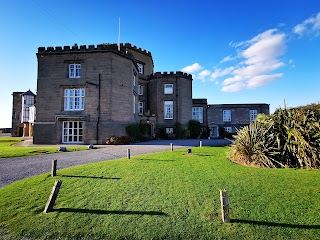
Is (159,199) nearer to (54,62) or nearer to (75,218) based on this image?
(75,218)

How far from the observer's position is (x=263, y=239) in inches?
170

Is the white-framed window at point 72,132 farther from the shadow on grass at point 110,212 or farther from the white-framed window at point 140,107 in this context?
the shadow on grass at point 110,212

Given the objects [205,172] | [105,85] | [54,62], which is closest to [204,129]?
[105,85]

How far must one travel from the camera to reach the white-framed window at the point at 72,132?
22812mm

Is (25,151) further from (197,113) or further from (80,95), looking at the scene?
(197,113)

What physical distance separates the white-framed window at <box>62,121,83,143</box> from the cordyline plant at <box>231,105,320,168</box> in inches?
682

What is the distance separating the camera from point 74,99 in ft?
76.0

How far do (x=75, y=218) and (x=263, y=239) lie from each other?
447cm

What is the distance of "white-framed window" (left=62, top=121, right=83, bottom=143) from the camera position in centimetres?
2281

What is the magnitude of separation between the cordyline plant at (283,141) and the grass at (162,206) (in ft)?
5.48

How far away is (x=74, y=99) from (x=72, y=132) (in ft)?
12.5

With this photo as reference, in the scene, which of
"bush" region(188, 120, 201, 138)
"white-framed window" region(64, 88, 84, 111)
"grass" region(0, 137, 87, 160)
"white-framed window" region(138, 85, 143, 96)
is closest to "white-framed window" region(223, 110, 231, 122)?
"bush" region(188, 120, 201, 138)

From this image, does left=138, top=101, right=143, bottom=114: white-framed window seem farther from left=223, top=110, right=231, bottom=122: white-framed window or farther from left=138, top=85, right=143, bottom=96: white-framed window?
left=223, top=110, right=231, bottom=122: white-framed window

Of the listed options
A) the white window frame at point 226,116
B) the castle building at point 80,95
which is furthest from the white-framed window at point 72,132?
the white window frame at point 226,116
